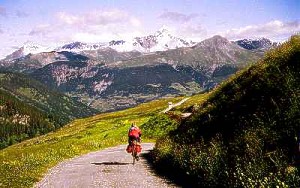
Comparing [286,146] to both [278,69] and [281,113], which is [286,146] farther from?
[278,69]

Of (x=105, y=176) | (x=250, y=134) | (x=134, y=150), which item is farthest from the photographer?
(x=134, y=150)

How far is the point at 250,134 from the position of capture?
23141mm

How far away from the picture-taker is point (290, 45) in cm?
2986

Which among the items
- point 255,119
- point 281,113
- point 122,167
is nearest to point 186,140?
point 122,167

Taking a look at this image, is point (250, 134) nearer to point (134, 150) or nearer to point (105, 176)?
point (105, 176)

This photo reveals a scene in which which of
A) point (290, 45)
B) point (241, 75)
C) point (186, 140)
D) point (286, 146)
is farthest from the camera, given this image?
point (241, 75)

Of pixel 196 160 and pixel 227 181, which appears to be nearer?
pixel 227 181

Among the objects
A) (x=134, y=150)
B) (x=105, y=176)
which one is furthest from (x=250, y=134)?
(x=134, y=150)

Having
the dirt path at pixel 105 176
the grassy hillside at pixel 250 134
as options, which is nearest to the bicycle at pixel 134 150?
the dirt path at pixel 105 176

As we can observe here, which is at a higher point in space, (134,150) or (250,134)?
(250,134)

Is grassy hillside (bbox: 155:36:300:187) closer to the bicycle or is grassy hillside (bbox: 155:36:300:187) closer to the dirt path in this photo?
the dirt path

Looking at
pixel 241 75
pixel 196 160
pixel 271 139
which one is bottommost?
pixel 196 160

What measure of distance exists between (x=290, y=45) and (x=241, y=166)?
12.1 meters

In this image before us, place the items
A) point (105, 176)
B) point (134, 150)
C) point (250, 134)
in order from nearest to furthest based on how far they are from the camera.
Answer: point (250, 134) → point (105, 176) → point (134, 150)
